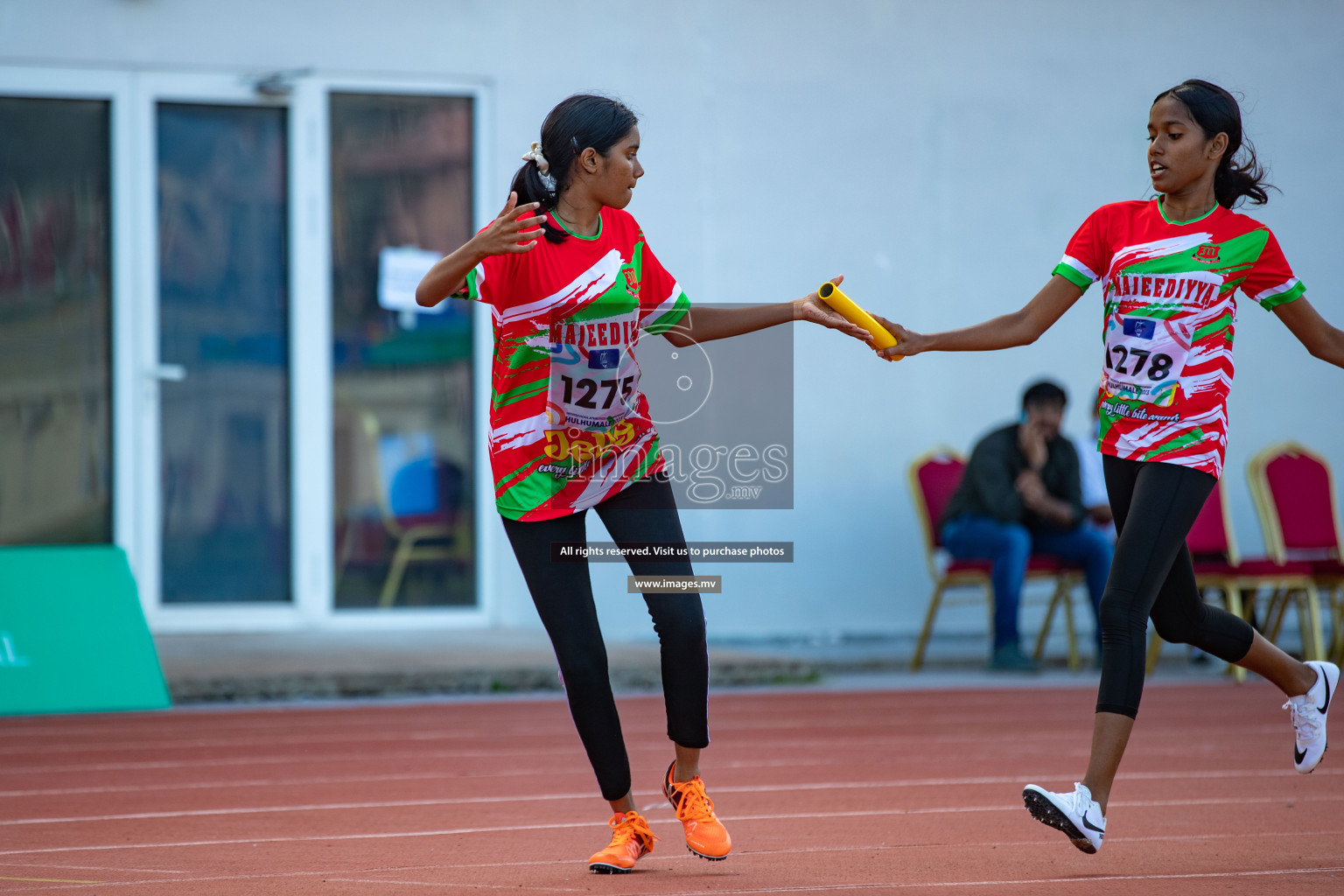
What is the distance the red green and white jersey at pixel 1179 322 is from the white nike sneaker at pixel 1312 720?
2.34ft

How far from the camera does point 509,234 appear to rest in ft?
11.1

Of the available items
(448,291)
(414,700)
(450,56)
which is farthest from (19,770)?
(450,56)

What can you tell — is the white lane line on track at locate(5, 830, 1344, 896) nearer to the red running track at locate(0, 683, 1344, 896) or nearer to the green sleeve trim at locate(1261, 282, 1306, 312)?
the red running track at locate(0, 683, 1344, 896)

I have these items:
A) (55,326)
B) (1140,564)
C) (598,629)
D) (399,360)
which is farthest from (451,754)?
(55,326)

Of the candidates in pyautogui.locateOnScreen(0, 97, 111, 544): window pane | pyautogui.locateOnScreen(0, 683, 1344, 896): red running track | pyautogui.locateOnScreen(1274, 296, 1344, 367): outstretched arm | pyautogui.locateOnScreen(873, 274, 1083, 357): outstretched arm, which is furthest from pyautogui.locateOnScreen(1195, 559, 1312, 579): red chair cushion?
pyautogui.locateOnScreen(0, 97, 111, 544): window pane

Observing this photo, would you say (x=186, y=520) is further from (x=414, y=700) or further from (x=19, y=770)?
(x=19, y=770)

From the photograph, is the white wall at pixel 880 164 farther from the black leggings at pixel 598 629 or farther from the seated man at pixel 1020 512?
the black leggings at pixel 598 629

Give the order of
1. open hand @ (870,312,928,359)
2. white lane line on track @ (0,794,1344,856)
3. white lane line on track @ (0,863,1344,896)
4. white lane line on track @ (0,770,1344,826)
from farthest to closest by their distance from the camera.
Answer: white lane line on track @ (0,770,1344,826)
white lane line on track @ (0,794,1344,856)
open hand @ (870,312,928,359)
white lane line on track @ (0,863,1344,896)

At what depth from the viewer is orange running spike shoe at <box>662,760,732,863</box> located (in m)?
3.63

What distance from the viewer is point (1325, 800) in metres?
4.64

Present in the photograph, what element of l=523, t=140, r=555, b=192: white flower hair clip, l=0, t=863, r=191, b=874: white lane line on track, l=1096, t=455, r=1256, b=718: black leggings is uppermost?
l=523, t=140, r=555, b=192: white flower hair clip

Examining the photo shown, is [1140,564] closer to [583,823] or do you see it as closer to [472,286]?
[472,286]

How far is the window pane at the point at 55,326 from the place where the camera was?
8.85 metres

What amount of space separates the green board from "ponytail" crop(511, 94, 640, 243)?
392cm
